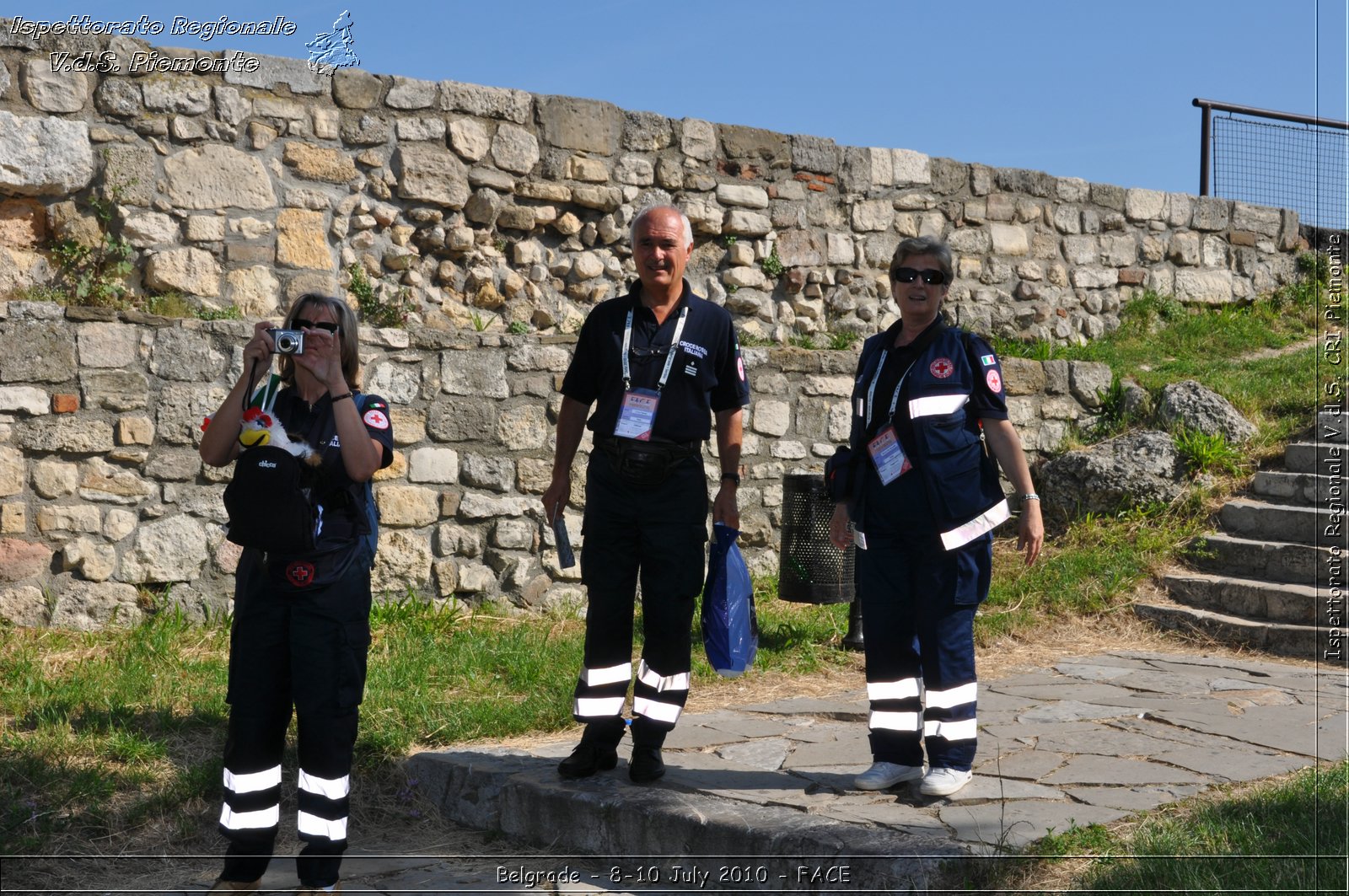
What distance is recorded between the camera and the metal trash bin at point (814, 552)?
674cm

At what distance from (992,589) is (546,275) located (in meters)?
3.39

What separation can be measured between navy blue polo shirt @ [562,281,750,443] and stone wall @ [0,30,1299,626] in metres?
2.85

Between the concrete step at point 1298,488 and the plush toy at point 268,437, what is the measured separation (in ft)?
20.8

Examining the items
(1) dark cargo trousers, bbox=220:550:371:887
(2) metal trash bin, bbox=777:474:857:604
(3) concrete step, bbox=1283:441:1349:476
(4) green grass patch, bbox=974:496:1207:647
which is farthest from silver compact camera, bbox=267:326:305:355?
(3) concrete step, bbox=1283:441:1349:476

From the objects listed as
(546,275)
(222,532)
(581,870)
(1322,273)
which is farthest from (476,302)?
(1322,273)

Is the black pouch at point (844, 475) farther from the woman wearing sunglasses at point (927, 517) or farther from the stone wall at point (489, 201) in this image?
the stone wall at point (489, 201)

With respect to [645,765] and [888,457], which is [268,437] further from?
[888,457]

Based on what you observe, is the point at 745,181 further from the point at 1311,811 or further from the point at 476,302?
the point at 1311,811

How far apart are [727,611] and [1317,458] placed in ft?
17.1

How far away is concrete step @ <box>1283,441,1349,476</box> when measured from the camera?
24.9 feet

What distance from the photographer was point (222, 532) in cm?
622

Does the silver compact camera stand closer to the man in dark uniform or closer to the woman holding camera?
the woman holding camera

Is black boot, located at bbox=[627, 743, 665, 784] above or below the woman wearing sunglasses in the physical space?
below

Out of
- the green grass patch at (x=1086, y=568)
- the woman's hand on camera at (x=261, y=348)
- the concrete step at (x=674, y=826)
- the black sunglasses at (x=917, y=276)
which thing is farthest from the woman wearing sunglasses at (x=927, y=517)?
the green grass patch at (x=1086, y=568)
